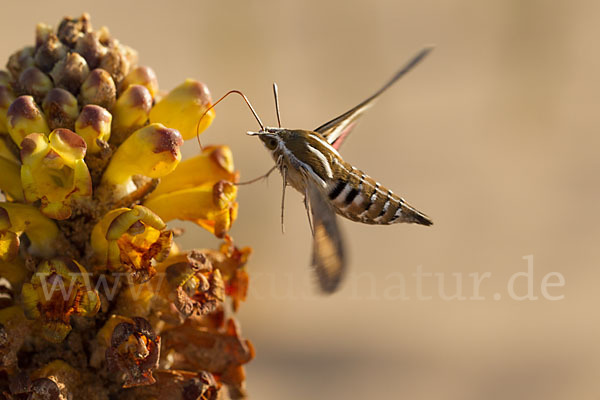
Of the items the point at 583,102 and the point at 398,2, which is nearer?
the point at 583,102

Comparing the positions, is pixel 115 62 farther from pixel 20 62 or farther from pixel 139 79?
pixel 20 62

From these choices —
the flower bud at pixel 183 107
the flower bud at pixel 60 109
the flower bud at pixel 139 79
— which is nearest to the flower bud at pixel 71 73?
the flower bud at pixel 60 109

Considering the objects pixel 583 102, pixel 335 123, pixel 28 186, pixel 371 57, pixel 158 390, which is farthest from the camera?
pixel 371 57

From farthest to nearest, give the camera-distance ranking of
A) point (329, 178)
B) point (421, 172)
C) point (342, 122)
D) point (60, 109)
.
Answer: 1. point (421, 172)
2. point (342, 122)
3. point (329, 178)
4. point (60, 109)

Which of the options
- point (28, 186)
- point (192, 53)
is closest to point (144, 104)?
point (28, 186)

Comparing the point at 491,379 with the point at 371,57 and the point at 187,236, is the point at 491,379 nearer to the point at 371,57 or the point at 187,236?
the point at 187,236

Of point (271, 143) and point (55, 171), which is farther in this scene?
point (271, 143)

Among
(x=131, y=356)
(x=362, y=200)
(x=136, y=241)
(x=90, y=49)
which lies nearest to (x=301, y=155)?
(x=362, y=200)

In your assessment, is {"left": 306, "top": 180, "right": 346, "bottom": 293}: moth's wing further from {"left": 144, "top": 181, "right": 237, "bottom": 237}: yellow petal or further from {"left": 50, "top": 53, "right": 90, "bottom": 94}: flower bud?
{"left": 50, "top": 53, "right": 90, "bottom": 94}: flower bud

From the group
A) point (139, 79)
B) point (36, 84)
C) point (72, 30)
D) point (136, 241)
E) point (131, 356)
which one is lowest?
point (131, 356)
